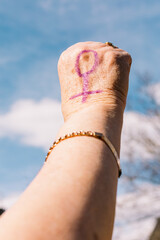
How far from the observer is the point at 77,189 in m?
0.80

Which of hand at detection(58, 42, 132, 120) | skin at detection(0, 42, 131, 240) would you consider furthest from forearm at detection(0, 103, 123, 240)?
hand at detection(58, 42, 132, 120)

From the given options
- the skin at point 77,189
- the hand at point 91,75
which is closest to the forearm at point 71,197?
the skin at point 77,189

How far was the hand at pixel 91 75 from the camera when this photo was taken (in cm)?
124

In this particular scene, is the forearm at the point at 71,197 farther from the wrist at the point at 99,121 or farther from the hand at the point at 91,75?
the hand at the point at 91,75

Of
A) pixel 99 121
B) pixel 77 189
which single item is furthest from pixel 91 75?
pixel 77 189

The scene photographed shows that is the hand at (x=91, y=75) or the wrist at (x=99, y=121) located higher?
the hand at (x=91, y=75)

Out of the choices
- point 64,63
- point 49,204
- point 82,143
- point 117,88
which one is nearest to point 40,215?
point 49,204

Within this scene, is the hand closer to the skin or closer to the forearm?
the skin

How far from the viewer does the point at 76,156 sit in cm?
88

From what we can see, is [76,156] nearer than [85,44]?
Yes

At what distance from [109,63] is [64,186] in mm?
645

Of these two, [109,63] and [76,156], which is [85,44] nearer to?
[109,63]

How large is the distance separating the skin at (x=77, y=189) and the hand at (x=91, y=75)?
0.07 feet

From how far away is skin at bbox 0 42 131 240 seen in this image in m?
0.73
